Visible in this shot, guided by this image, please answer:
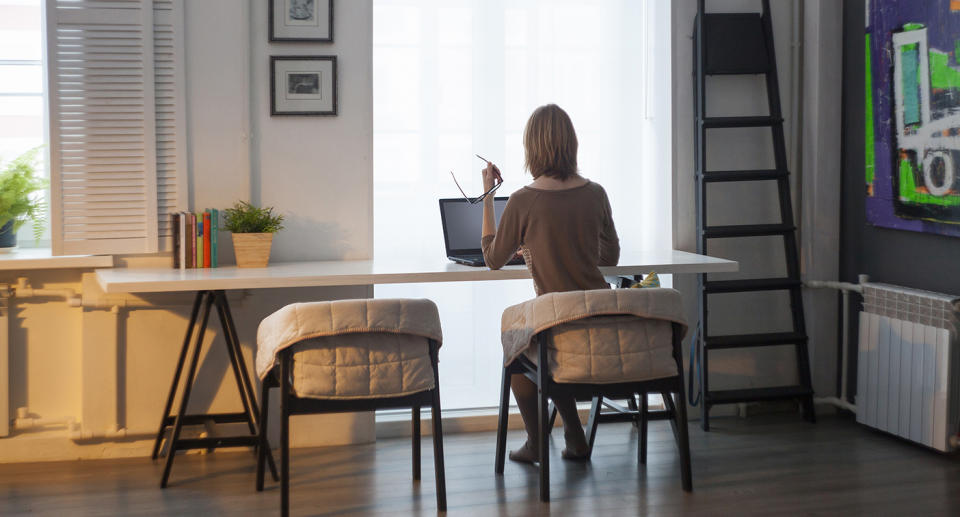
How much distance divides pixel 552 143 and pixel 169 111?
1.63 meters

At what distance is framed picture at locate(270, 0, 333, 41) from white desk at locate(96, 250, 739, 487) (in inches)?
38.4

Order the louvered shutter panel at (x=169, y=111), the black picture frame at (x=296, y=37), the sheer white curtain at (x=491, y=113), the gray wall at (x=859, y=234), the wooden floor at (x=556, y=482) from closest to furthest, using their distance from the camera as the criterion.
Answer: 1. the wooden floor at (x=556, y=482)
2. the louvered shutter panel at (x=169, y=111)
3. the black picture frame at (x=296, y=37)
4. the gray wall at (x=859, y=234)
5. the sheer white curtain at (x=491, y=113)

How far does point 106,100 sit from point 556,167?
1.84 m

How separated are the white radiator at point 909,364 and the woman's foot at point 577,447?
1.40 meters

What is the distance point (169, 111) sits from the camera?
3.79 m

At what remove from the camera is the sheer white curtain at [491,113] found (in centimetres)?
419

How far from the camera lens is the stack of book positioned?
3670mm

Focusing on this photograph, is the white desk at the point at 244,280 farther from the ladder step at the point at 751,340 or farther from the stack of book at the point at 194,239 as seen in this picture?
the ladder step at the point at 751,340

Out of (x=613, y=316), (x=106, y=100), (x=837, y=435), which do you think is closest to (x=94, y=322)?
(x=106, y=100)

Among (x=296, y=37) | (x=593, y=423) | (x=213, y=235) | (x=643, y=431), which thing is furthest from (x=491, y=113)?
(x=643, y=431)

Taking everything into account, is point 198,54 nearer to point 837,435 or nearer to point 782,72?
point 782,72

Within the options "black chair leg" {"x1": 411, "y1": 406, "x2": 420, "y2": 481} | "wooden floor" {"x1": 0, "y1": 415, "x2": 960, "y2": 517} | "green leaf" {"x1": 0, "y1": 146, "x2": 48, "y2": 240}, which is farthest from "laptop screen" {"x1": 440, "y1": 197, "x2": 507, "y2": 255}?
"green leaf" {"x1": 0, "y1": 146, "x2": 48, "y2": 240}

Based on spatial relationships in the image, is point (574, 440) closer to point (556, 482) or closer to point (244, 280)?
point (556, 482)

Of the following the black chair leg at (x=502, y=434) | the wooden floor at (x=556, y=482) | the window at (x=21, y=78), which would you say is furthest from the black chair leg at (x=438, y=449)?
the window at (x=21, y=78)
